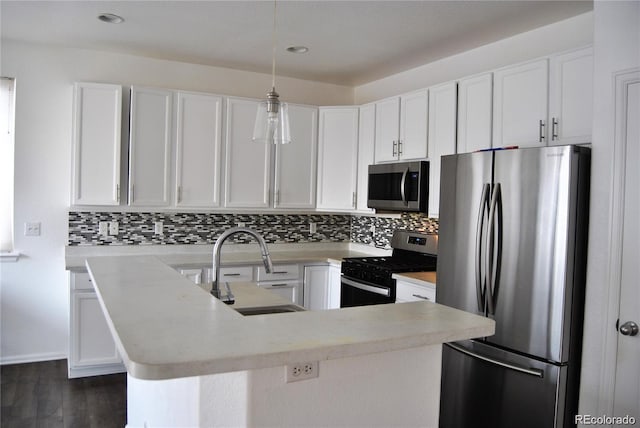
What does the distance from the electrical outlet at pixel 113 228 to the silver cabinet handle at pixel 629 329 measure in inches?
146

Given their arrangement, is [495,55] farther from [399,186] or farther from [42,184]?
[42,184]

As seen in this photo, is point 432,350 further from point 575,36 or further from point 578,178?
point 575,36

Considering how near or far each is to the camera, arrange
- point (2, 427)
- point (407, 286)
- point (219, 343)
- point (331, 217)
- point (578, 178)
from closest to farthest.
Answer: point (219, 343)
point (578, 178)
point (2, 427)
point (407, 286)
point (331, 217)

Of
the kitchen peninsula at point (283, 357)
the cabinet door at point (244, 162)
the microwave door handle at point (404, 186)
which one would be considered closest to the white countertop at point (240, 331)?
the kitchen peninsula at point (283, 357)

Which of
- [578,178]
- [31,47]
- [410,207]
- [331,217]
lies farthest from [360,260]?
[31,47]

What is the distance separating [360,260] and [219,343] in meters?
2.99

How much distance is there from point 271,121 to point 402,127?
2.01m

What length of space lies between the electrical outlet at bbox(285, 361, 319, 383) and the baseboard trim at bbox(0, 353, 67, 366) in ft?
11.9

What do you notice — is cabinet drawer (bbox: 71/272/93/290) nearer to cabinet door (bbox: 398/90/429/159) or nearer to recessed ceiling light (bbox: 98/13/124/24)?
recessed ceiling light (bbox: 98/13/124/24)

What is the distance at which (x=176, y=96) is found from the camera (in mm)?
4230

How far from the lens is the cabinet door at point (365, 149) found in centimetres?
449

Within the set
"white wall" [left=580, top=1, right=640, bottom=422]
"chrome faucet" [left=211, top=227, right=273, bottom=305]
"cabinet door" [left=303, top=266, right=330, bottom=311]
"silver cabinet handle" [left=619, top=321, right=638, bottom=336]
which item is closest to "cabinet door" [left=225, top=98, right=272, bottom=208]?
"cabinet door" [left=303, top=266, right=330, bottom=311]

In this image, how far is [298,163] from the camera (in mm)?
4723

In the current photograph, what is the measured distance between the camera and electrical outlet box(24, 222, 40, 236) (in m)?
4.16
